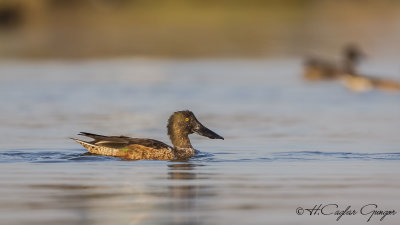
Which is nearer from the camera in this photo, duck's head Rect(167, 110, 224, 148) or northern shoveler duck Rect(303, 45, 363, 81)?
duck's head Rect(167, 110, 224, 148)

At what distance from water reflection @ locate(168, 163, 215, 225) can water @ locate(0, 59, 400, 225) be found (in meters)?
0.01

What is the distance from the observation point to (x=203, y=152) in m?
15.3

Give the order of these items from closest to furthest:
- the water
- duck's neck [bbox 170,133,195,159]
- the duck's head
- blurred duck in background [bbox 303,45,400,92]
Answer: the water, duck's neck [bbox 170,133,195,159], the duck's head, blurred duck in background [bbox 303,45,400,92]

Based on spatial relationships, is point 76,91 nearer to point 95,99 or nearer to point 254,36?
point 95,99

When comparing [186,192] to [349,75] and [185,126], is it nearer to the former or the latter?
[185,126]

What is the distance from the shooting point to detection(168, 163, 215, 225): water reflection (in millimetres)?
9930

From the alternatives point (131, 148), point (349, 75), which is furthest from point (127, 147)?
point (349, 75)

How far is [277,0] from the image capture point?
73.7 metres

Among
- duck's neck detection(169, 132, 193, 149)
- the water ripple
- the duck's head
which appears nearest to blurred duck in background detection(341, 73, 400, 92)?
the water ripple

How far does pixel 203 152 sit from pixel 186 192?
12.9 feet

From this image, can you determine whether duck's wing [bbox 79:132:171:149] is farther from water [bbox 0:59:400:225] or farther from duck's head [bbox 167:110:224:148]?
duck's head [bbox 167:110:224:148]

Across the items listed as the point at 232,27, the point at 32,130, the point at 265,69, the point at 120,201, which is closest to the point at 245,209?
the point at 120,201

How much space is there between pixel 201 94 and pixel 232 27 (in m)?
29.2

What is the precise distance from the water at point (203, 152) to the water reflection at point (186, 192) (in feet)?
0.04
